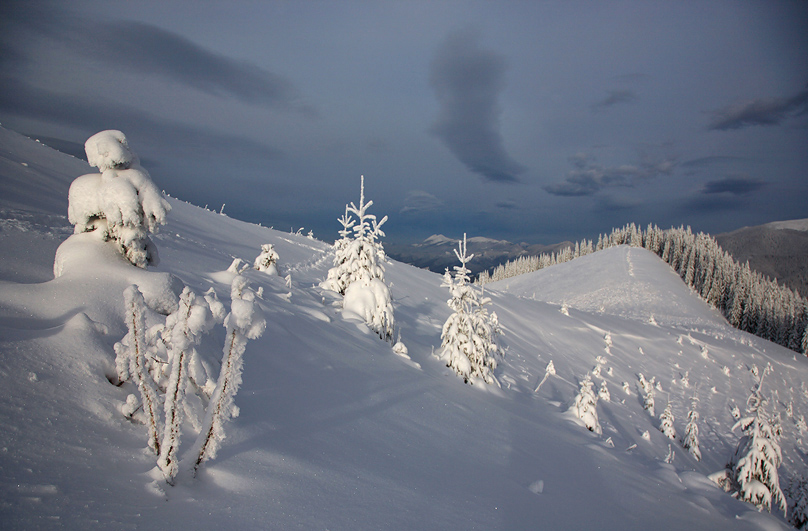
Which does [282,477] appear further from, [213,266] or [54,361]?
[213,266]

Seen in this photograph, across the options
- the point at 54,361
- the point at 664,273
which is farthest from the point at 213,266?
the point at 664,273

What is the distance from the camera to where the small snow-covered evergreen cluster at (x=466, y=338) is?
11.1m

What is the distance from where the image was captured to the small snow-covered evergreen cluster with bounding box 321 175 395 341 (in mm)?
10945

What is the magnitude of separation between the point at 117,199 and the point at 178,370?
2939 millimetres

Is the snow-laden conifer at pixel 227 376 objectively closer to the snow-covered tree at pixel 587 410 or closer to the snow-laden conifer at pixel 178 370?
the snow-laden conifer at pixel 178 370

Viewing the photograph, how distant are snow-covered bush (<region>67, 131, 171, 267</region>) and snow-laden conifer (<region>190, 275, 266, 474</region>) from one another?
2584mm

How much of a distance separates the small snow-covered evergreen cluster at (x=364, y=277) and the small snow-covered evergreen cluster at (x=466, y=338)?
2126 mm

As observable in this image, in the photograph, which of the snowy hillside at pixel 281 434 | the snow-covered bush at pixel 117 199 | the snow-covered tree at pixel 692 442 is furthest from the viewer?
the snow-covered tree at pixel 692 442

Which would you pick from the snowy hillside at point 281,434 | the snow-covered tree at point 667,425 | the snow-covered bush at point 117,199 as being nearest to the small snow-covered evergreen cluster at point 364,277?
the snowy hillside at point 281,434

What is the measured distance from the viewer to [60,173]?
12.8 m

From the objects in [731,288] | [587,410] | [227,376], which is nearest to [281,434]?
[227,376]

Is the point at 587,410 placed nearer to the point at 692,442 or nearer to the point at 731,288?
the point at 692,442

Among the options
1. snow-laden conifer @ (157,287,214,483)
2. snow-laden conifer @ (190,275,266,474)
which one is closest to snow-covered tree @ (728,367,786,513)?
snow-laden conifer @ (190,275,266,474)

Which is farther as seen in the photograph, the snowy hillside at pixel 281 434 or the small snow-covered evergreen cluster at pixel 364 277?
the small snow-covered evergreen cluster at pixel 364 277
